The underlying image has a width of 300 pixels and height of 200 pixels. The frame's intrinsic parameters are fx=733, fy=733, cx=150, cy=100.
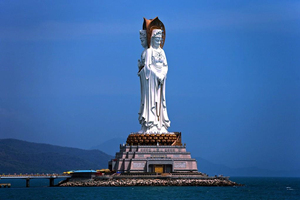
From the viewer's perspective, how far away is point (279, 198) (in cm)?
5891

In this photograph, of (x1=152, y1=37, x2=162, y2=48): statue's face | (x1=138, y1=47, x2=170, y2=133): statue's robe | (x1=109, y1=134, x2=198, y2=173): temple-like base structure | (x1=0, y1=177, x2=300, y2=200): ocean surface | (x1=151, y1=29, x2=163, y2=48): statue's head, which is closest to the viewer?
(x1=0, y1=177, x2=300, y2=200): ocean surface

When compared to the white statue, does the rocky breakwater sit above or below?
below

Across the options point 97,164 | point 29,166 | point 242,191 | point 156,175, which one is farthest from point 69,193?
point 97,164

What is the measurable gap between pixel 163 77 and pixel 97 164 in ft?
409

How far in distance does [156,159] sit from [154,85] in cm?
811

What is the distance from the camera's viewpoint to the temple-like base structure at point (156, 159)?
2687 inches

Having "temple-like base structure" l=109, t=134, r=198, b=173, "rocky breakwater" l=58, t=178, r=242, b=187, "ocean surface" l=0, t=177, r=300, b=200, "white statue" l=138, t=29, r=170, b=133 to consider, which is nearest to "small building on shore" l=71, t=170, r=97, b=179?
"rocky breakwater" l=58, t=178, r=242, b=187

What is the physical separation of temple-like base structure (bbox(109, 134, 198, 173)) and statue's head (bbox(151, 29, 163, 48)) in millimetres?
9937

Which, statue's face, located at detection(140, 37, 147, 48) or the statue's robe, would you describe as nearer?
the statue's robe

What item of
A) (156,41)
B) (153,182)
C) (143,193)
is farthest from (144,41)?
(143,193)

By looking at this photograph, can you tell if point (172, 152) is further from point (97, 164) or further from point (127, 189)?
point (97, 164)

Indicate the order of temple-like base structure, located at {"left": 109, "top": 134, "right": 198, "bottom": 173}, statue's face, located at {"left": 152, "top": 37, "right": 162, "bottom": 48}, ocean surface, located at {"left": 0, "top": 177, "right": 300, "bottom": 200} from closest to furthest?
1. ocean surface, located at {"left": 0, "top": 177, "right": 300, "bottom": 200}
2. temple-like base structure, located at {"left": 109, "top": 134, "right": 198, "bottom": 173}
3. statue's face, located at {"left": 152, "top": 37, "right": 162, "bottom": 48}

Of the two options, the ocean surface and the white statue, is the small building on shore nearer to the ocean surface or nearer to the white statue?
the ocean surface

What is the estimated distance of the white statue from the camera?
237 ft
